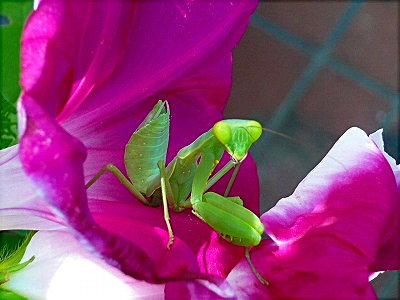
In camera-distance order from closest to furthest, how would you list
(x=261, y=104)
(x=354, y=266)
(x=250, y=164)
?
(x=354, y=266), (x=250, y=164), (x=261, y=104)

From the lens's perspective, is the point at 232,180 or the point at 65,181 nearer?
the point at 65,181

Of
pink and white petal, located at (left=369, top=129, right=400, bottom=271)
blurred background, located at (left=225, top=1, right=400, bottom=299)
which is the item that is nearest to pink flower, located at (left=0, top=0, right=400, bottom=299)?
pink and white petal, located at (left=369, top=129, right=400, bottom=271)

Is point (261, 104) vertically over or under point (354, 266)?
under

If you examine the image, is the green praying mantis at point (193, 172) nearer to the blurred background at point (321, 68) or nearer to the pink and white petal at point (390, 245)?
the pink and white petal at point (390, 245)

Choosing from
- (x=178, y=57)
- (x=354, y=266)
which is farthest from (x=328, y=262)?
(x=178, y=57)

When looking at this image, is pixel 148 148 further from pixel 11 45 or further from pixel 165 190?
pixel 11 45

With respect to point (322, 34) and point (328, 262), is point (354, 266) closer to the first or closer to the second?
point (328, 262)

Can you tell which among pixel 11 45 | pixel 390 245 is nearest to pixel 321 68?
pixel 11 45
